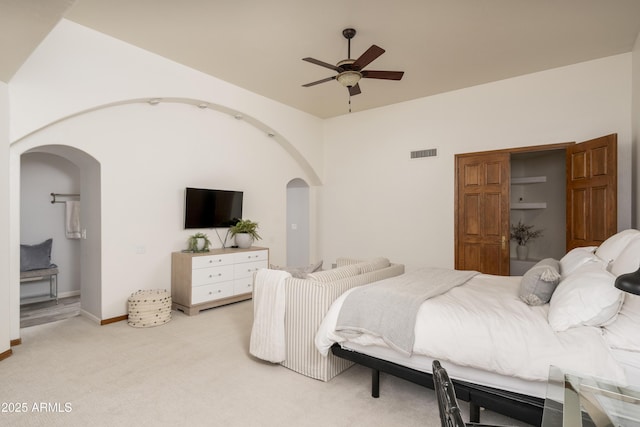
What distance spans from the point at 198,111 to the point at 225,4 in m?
2.24

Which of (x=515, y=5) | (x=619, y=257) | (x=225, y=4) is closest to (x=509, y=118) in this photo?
(x=515, y=5)

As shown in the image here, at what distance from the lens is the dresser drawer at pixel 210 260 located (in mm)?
4566

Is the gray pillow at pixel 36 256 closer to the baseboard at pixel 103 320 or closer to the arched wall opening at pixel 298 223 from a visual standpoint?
the baseboard at pixel 103 320

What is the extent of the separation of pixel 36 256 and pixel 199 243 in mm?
2402

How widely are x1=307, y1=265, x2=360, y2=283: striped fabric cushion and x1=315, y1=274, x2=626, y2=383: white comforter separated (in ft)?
2.03

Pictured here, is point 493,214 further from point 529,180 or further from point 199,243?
point 199,243

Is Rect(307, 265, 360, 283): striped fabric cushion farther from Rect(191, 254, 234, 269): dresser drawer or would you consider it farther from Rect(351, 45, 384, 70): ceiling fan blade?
Rect(191, 254, 234, 269): dresser drawer

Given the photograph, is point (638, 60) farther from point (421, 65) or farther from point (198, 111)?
point (198, 111)

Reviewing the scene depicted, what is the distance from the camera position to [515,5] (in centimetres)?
316

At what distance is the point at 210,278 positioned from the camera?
4.73 m

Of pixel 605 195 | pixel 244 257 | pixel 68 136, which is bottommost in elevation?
pixel 244 257

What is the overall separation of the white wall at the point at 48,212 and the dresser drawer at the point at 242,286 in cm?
284

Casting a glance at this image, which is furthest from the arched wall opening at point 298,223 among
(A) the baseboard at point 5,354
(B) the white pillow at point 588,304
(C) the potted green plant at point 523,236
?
(B) the white pillow at point 588,304

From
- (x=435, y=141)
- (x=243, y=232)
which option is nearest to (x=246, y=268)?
(x=243, y=232)
